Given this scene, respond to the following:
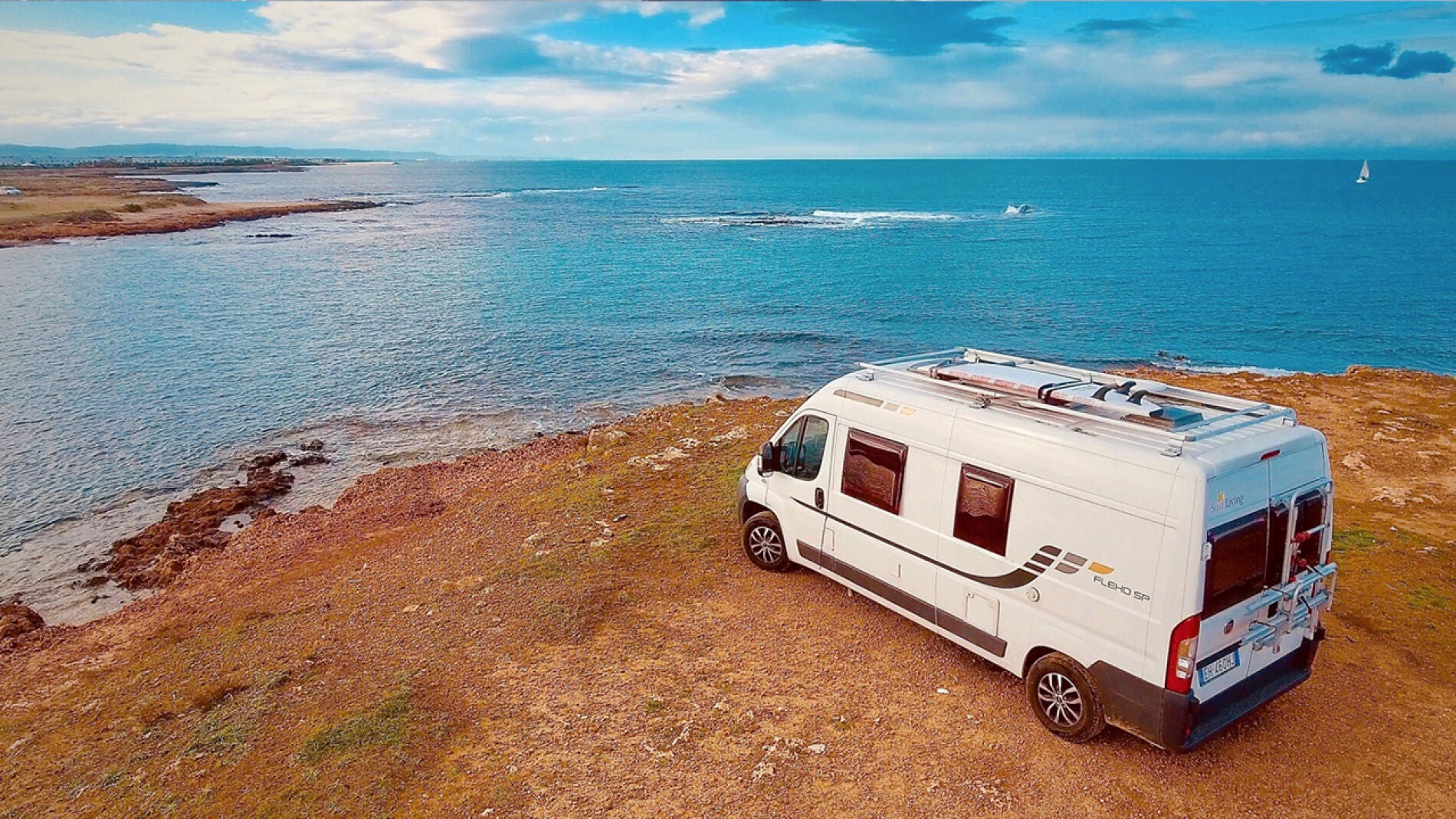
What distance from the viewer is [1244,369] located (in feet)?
117

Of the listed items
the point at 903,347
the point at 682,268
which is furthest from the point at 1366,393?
the point at 682,268

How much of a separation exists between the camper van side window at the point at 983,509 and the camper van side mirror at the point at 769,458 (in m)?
3.25

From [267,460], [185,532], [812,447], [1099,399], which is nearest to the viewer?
[1099,399]

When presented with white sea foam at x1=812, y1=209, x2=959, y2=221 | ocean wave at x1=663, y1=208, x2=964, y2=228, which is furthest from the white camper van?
white sea foam at x1=812, y1=209, x2=959, y2=221

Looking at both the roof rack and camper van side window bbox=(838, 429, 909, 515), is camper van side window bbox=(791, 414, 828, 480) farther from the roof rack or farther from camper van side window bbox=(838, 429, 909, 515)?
the roof rack

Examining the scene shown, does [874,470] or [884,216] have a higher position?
[884,216]

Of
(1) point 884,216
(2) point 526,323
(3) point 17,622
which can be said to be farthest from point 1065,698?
(1) point 884,216

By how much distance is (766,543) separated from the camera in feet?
40.0

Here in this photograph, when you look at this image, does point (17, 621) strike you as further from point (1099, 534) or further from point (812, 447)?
point (1099, 534)

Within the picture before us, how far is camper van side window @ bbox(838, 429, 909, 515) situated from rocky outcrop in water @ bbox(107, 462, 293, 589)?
15.1m

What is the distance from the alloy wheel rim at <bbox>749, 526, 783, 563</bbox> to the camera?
474 inches

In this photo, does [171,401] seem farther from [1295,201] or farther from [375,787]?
[1295,201]

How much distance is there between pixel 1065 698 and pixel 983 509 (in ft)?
7.07

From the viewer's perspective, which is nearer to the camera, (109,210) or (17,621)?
(17,621)
